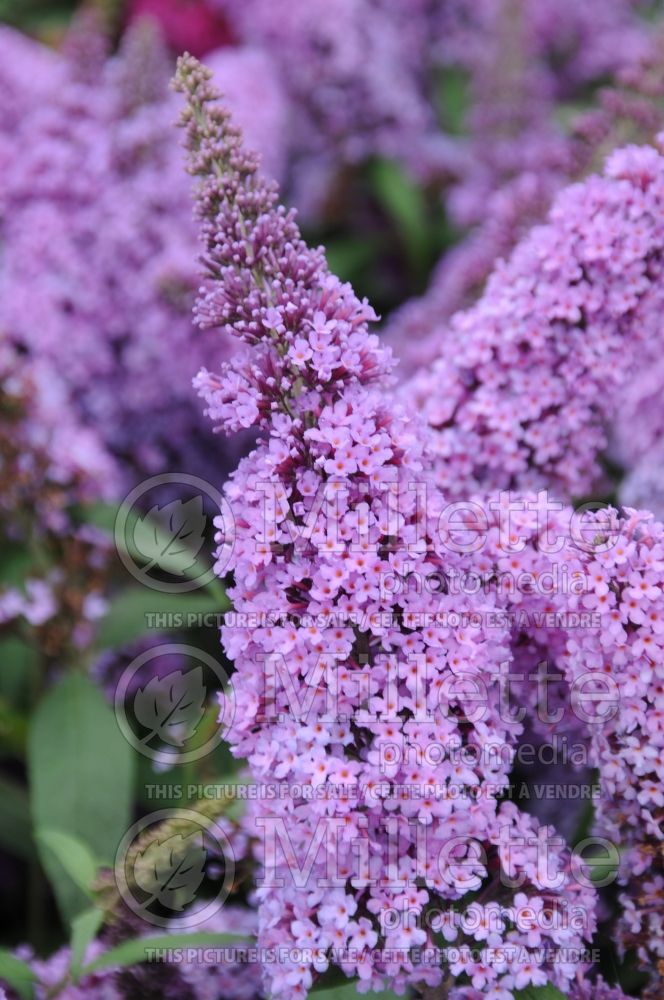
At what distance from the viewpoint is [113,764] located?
1.43 metres

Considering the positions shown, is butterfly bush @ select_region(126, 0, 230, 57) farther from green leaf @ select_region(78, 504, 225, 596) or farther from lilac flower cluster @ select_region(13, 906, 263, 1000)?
lilac flower cluster @ select_region(13, 906, 263, 1000)

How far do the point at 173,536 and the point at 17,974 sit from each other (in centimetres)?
68

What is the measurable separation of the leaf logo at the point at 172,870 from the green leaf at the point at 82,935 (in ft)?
0.16

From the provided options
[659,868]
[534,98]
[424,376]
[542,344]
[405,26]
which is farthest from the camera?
[405,26]

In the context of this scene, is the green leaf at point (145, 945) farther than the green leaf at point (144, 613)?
No

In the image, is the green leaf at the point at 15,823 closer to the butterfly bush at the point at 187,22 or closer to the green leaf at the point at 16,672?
the green leaf at the point at 16,672

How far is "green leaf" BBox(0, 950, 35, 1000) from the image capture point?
1043 mm

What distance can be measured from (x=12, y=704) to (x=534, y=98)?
165 cm

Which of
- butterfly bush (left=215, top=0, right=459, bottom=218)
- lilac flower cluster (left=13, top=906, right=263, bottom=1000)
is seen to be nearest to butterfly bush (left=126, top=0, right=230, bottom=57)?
butterfly bush (left=215, top=0, right=459, bottom=218)

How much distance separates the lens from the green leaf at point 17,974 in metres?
1.04

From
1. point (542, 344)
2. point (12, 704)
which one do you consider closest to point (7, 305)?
point (12, 704)

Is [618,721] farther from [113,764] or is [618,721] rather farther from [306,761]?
[113,764]

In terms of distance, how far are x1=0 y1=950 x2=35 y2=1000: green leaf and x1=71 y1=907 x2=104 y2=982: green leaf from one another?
0.17 ft

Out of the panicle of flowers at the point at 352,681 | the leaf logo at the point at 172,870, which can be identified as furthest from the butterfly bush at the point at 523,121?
the leaf logo at the point at 172,870
